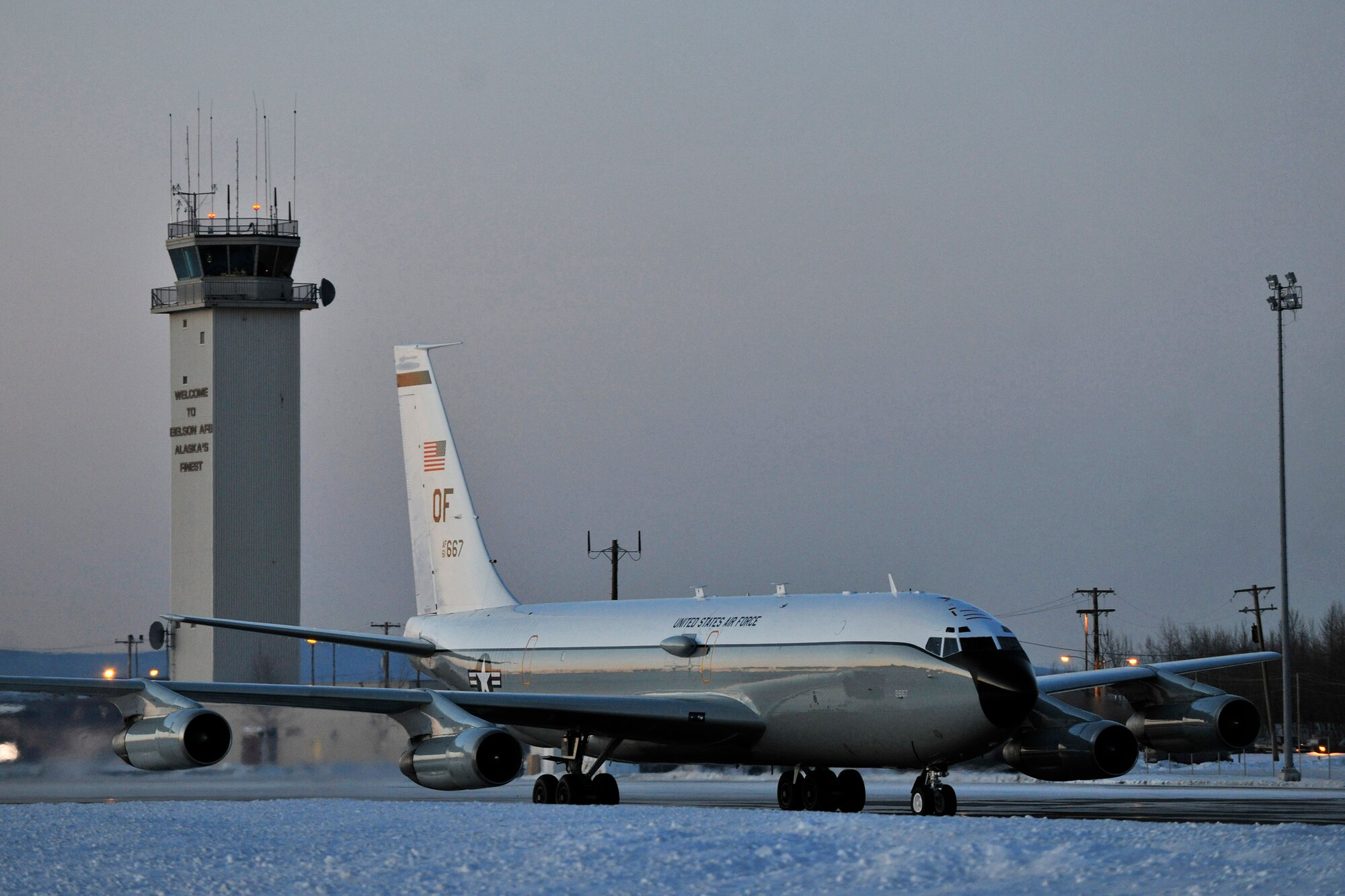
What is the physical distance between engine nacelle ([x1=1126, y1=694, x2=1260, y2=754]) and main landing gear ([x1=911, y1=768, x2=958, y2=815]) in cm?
681

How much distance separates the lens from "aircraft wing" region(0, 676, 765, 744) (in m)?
29.5

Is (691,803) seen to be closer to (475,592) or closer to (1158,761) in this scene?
(475,592)

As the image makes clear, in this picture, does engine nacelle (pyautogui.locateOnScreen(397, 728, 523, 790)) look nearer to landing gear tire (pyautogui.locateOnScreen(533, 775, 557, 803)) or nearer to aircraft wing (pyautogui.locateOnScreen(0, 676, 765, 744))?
aircraft wing (pyautogui.locateOnScreen(0, 676, 765, 744))

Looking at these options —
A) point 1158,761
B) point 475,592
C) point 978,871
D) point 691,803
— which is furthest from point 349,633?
point 1158,761

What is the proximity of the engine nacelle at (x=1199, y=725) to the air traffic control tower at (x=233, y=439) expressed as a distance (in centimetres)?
5361

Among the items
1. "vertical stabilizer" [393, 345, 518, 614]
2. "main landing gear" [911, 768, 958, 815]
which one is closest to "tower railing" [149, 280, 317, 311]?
"vertical stabilizer" [393, 345, 518, 614]

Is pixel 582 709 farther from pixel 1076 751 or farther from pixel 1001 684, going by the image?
pixel 1076 751

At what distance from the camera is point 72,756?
42719mm

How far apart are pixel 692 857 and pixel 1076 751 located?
12076mm

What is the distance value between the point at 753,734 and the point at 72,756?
60.2 feet

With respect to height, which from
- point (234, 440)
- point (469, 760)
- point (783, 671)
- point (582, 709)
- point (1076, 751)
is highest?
point (234, 440)

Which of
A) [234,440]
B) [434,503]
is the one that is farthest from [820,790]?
[234,440]

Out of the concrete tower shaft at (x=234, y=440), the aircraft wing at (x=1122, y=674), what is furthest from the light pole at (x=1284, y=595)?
the concrete tower shaft at (x=234, y=440)

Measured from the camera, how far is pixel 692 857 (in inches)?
834
